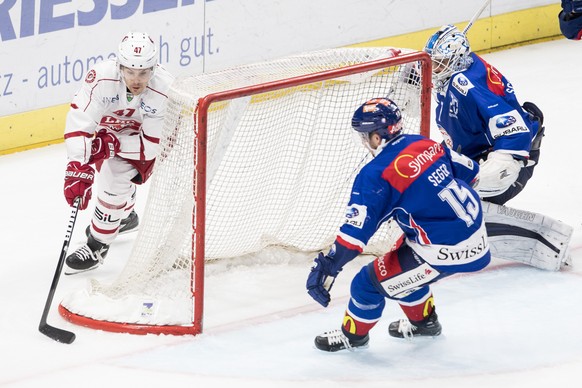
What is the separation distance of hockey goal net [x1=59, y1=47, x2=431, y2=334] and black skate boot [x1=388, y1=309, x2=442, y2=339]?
0.71 m

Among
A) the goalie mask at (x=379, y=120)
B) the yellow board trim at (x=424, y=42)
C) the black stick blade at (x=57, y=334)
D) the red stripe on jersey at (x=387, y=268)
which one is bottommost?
the yellow board trim at (x=424, y=42)

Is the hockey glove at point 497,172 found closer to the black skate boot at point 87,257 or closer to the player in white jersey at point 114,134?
the player in white jersey at point 114,134

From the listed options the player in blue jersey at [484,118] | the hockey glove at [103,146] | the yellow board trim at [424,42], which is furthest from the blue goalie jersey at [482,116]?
the yellow board trim at [424,42]

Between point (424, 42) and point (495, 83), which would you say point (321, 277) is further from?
point (424, 42)

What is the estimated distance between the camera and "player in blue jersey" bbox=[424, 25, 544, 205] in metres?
5.09

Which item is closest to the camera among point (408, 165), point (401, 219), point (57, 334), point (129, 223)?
point (408, 165)

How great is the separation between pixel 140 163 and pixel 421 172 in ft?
5.13

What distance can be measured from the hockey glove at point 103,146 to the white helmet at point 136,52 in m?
0.41

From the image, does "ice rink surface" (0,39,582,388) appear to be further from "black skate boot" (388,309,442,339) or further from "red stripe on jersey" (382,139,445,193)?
"red stripe on jersey" (382,139,445,193)

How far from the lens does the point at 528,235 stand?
5.31 m

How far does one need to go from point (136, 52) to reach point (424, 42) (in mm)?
3634

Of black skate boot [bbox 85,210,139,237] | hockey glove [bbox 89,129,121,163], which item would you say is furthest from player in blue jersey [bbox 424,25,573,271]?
black skate boot [bbox 85,210,139,237]

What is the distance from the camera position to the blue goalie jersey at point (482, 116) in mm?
5090

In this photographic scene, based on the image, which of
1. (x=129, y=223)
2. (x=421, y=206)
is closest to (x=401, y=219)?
(x=421, y=206)
